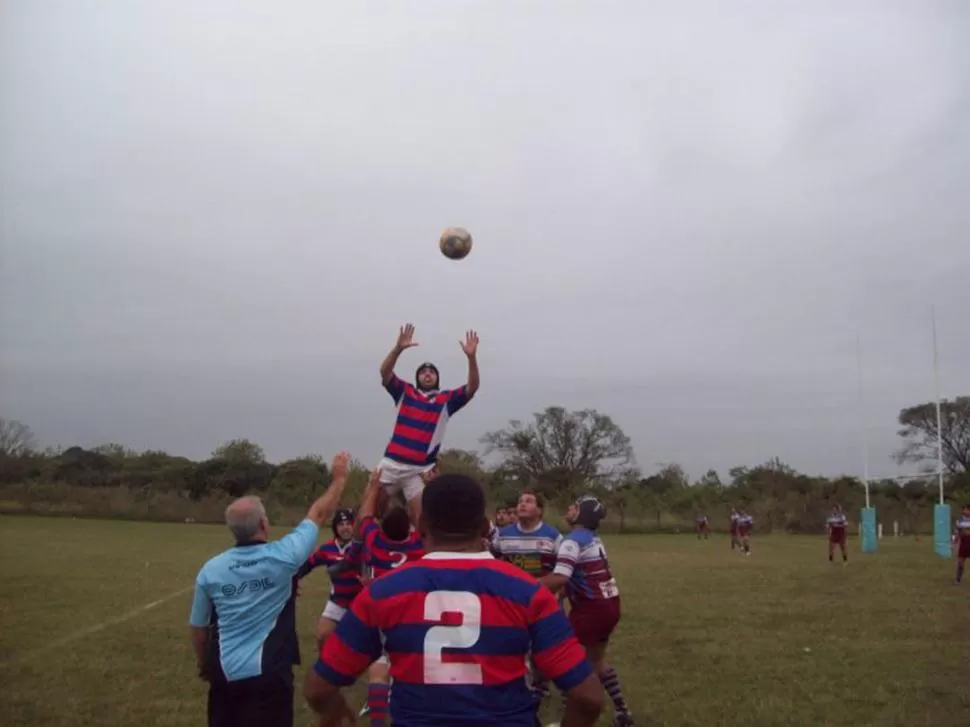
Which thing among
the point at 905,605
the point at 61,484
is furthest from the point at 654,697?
the point at 61,484

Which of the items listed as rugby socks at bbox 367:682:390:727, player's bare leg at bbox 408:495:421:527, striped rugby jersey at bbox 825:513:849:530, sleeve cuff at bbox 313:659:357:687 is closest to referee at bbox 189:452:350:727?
sleeve cuff at bbox 313:659:357:687

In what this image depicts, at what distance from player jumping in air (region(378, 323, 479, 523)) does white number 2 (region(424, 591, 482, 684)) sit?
4.89m

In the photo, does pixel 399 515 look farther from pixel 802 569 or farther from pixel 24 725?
pixel 802 569

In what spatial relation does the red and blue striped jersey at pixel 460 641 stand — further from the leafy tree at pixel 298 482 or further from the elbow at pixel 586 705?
the leafy tree at pixel 298 482

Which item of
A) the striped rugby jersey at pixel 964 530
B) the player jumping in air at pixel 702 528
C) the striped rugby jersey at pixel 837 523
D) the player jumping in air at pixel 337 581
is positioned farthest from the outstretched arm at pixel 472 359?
the player jumping in air at pixel 702 528

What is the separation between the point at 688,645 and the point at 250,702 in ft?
31.8

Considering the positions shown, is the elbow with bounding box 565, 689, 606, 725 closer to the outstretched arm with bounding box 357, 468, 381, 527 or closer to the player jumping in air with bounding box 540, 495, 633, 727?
the outstretched arm with bounding box 357, 468, 381, 527

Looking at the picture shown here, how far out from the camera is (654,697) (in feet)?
35.1

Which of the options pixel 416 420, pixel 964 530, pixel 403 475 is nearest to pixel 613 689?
pixel 403 475

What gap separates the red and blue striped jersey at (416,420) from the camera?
27.4 feet

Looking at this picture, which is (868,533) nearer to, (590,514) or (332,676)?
(590,514)

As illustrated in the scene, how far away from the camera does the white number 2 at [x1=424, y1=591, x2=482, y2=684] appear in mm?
3373

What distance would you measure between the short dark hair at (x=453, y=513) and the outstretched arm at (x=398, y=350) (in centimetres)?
465

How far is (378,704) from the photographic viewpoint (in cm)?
793
